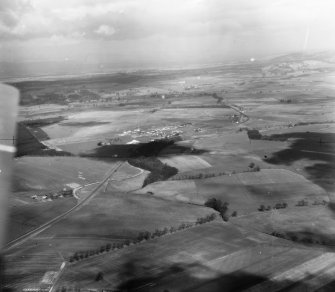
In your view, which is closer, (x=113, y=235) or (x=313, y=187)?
(x=113, y=235)

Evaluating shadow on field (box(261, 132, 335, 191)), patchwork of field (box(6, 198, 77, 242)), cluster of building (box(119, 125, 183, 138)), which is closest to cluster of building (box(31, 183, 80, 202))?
patchwork of field (box(6, 198, 77, 242))

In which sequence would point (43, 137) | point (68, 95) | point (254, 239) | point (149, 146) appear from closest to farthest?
1. point (254, 239)
2. point (149, 146)
3. point (43, 137)
4. point (68, 95)

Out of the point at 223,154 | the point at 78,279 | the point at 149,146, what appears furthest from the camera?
the point at 149,146

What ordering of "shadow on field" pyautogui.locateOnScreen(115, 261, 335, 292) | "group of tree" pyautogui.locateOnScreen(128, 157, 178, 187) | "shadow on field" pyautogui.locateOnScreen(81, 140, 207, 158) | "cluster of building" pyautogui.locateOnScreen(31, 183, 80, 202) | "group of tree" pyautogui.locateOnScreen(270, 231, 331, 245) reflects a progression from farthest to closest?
"shadow on field" pyautogui.locateOnScreen(81, 140, 207, 158) < "group of tree" pyautogui.locateOnScreen(128, 157, 178, 187) < "cluster of building" pyautogui.locateOnScreen(31, 183, 80, 202) < "group of tree" pyautogui.locateOnScreen(270, 231, 331, 245) < "shadow on field" pyautogui.locateOnScreen(115, 261, 335, 292)

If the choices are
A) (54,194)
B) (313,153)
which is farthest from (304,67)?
(54,194)

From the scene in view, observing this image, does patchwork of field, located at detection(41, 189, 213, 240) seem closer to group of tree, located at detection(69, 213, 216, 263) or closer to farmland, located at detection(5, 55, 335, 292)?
farmland, located at detection(5, 55, 335, 292)

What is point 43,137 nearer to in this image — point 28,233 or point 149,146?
point 149,146

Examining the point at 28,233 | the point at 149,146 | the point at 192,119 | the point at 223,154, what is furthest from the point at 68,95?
Result: the point at 28,233
